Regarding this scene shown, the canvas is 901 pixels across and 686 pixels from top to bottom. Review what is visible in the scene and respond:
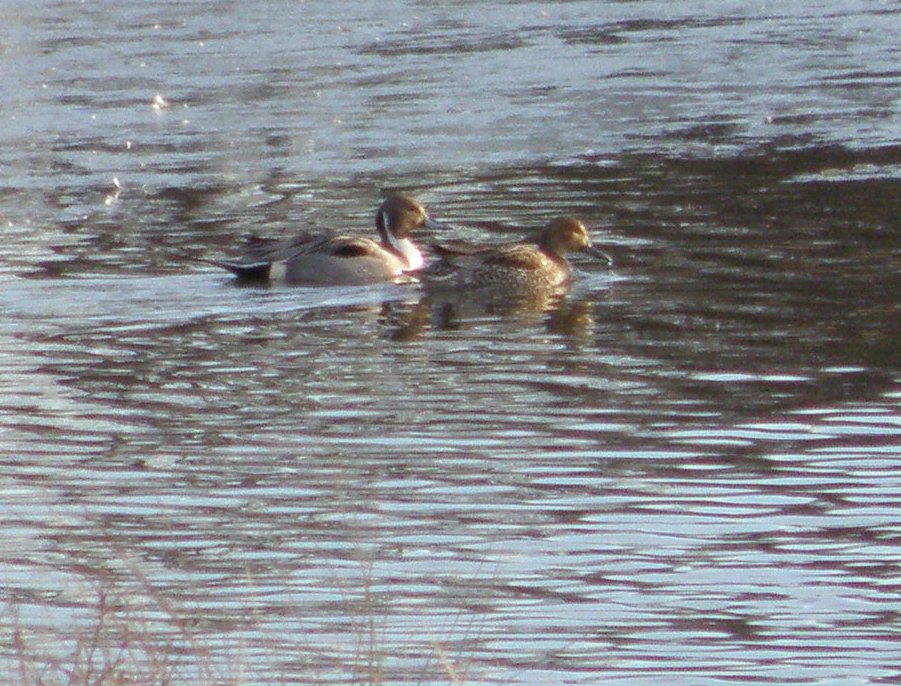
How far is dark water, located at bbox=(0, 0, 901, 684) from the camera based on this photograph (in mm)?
6312

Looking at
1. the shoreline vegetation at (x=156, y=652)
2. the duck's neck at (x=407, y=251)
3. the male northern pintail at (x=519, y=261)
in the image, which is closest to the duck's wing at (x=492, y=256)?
the male northern pintail at (x=519, y=261)

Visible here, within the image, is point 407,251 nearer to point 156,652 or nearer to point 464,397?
point 464,397

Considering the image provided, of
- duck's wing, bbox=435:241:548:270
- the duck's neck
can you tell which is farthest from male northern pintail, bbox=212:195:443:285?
duck's wing, bbox=435:241:548:270

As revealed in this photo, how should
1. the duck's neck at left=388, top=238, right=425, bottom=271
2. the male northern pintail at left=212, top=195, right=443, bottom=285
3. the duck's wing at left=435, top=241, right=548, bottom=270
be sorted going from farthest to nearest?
1. the duck's neck at left=388, top=238, right=425, bottom=271
2. the male northern pintail at left=212, top=195, right=443, bottom=285
3. the duck's wing at left=435, top=241, right=548, bottom=270

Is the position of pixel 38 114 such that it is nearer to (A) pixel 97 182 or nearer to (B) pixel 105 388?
(A) pixel 97 182

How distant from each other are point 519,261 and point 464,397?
3297 mm

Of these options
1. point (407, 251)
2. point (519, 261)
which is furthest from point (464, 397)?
point (407, 251)

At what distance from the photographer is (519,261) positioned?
42.2 ft

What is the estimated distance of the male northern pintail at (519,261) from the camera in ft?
42.2

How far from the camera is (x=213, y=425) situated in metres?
9.21

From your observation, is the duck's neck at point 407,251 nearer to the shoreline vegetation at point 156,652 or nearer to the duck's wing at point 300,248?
the duck's wing at point 300,248

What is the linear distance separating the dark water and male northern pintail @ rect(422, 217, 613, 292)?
255 millimetres

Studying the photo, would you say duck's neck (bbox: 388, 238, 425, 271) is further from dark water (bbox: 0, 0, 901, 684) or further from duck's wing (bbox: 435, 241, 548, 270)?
duck's wing (bbox: 435, 241, 548, 270)

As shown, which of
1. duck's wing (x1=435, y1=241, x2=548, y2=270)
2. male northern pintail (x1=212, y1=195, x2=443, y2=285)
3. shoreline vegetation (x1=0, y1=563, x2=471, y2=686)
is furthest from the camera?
male northern pintail (x1=212, y1=195, x2=443, y2=285)
